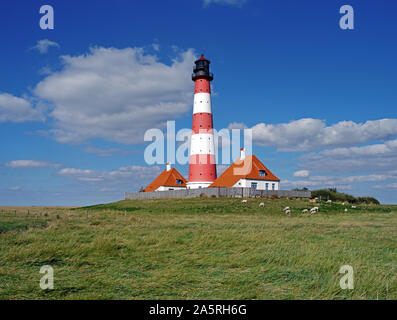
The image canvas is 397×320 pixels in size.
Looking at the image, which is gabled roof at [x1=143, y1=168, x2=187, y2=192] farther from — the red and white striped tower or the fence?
the red and white striped tower

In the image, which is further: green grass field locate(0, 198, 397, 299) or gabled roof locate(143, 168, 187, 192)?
gabled roof locate(143, 168, 187, 192)

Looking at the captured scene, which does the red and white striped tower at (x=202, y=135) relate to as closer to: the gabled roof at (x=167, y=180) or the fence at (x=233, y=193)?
the fence at (x=233, y=193)

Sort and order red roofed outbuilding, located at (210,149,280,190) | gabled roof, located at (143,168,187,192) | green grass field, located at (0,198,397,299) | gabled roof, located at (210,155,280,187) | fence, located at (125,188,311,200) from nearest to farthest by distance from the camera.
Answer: green grass field, located at (0,198,397,299)
fence, located at (125,188,311,200)
red roofed outbuilding, located at (210,149,280,190)
gabled roof, located at (210,155,280,187)
gabled roof, located at (143,168,187,192)

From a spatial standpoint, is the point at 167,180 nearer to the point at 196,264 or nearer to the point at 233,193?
the point at 233,193

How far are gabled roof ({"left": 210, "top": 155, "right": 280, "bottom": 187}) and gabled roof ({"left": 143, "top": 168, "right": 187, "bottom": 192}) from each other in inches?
497

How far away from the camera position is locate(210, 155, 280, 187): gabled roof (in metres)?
45.0

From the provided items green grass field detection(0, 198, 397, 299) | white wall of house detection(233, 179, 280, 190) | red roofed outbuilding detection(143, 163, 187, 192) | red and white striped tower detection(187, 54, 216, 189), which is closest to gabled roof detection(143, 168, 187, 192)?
red roofed outbuilding detection(143, 163, 187, 192)

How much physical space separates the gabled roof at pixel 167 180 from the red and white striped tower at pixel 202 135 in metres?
12.2

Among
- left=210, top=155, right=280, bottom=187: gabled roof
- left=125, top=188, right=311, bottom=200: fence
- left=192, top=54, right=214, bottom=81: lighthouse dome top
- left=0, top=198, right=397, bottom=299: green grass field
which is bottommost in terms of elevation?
left=0, top=198, right=397, bottom=299: green grass field

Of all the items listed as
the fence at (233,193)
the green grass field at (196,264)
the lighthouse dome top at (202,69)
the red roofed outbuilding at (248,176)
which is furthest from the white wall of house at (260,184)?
the green grass field at (196,264)

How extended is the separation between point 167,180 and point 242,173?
53.9 feet

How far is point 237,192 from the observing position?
4091 centimetres

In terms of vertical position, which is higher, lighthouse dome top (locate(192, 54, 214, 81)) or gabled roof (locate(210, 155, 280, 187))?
lighthouse dome top (locate(192, 54, 214, 81))
